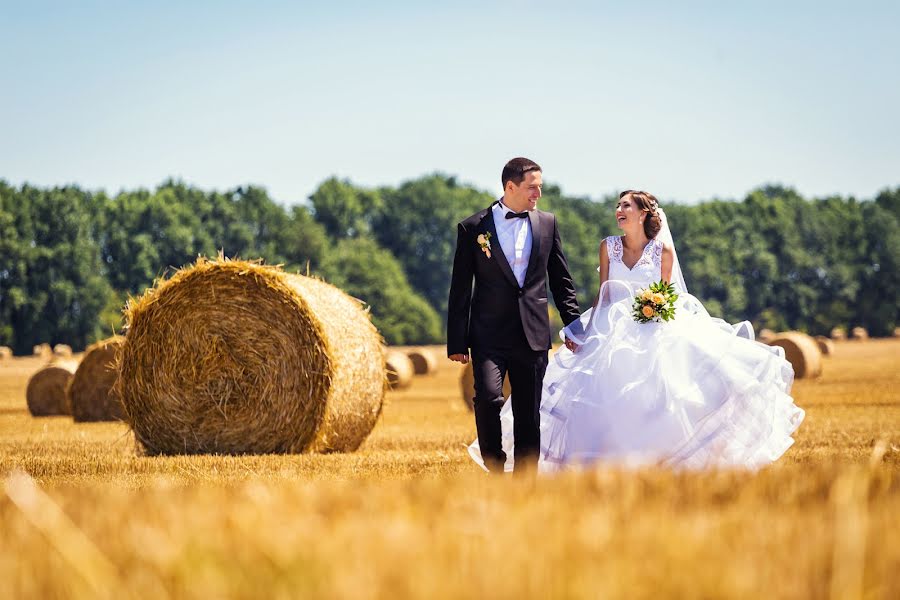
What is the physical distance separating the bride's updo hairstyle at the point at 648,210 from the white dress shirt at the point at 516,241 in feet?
3.64

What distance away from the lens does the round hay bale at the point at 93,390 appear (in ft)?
63.8

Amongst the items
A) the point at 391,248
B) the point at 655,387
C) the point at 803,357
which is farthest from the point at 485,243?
the point at 391,248

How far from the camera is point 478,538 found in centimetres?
213

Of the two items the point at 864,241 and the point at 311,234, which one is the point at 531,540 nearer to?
the point at 311,234

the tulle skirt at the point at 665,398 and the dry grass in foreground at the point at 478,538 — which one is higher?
the dry grass in foreground at the point at 478,538

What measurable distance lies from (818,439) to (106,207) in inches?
2722

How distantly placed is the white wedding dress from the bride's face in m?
0.44

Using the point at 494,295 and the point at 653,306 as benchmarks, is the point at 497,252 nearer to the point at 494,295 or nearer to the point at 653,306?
the point at 494,295

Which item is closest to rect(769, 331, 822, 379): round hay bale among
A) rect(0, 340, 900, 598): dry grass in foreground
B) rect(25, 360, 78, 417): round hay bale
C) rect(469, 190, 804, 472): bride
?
rect(25, 360, 78, 417): round hay bale

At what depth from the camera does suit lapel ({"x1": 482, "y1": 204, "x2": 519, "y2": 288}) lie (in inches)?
315

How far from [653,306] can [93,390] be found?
509 inches

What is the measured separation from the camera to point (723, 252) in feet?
330

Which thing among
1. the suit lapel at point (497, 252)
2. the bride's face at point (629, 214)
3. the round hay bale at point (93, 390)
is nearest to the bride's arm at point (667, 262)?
the bride's face at point (629, 214)

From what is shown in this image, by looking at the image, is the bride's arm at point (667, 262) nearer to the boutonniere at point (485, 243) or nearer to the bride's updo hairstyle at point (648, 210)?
the bride's updo hairstyle at point (648, 210)
